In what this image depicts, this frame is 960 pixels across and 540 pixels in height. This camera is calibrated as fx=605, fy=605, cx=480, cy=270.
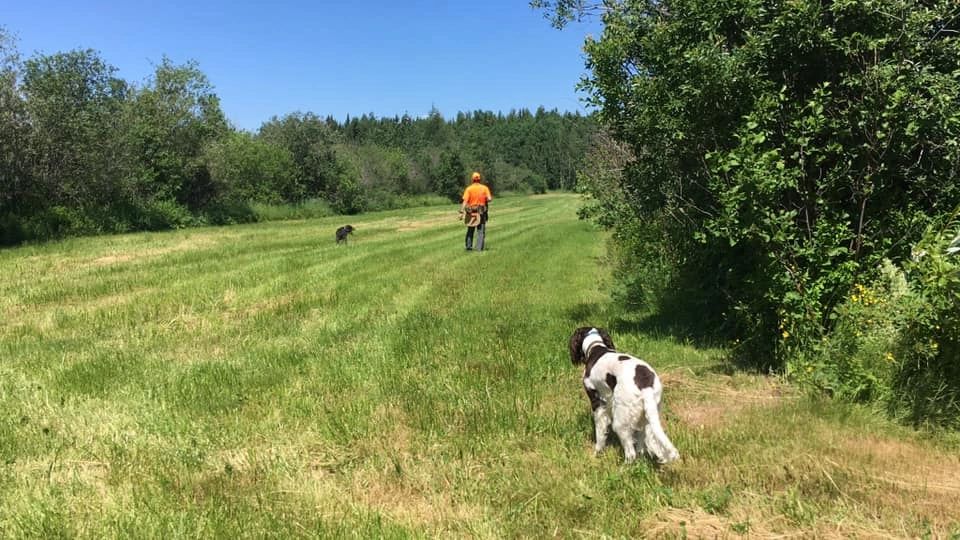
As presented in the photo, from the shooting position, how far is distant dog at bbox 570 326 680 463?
345 cm

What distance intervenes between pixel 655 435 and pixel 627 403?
Answer: 9.8 inches

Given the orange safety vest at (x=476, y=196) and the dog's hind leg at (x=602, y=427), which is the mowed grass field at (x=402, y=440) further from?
the orange safety vest at (x=476, y=196)

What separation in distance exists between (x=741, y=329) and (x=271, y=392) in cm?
460

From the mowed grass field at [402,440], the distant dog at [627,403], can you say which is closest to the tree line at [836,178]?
the mowed grass field at [402,440]

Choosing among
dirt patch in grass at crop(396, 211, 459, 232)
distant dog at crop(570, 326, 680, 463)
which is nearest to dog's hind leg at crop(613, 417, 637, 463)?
distant dog at crop(570, 326, 680, 463)

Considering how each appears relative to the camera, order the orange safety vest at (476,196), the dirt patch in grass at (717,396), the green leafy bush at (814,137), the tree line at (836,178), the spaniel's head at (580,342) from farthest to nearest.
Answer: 1. the orange safety vest at (476,196)
2. the green leafy bush at (814,137)
3. the spaniel's head at (580,342)
4. the dirt patch in grass at (717,396)
5. the tree line at (836,178)

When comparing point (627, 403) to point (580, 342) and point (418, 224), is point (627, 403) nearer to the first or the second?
point (580, 342)

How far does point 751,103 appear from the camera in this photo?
211 inches

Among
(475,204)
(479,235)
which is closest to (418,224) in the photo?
(479,235)

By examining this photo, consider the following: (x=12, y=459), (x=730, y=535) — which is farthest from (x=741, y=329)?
(x=12, y=459)

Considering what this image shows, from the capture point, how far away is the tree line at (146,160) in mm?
18672

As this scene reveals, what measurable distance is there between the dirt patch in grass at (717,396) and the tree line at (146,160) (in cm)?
402

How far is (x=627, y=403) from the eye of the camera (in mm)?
3570

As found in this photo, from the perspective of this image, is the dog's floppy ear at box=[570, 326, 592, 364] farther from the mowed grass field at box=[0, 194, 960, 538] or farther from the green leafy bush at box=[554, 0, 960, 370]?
the green leafy bush at box=[554, 0, 960, 370]
